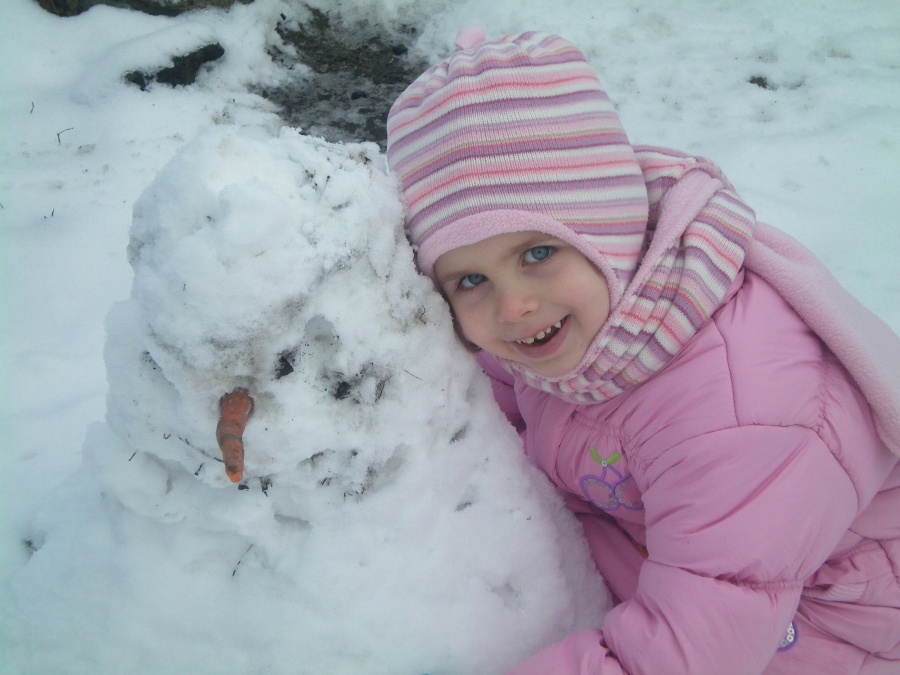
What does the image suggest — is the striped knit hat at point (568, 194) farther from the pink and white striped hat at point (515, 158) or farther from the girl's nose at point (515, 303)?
the girl's nose at point (515, 303)

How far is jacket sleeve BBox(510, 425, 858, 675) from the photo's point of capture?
104 cm

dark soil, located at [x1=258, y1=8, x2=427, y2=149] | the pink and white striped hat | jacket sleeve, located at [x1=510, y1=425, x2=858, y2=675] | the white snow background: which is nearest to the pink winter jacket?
jacket sleeve, located at [x1=510, y1=425, x2=858, y2=675]

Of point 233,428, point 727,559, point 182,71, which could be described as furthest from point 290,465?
point 182,71

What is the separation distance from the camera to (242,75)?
10.1 ft

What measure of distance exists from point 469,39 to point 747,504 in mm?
1075

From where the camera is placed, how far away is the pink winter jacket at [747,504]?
1053 millimetres

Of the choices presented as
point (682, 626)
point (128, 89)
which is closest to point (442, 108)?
point (682, 626)

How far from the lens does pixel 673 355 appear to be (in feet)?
3.99

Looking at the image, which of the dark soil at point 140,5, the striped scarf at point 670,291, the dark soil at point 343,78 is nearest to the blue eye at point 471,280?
the striped scarf at point 670,291

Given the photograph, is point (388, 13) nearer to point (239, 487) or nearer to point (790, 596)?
point (239, 487)

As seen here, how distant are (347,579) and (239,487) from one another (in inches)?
9.8

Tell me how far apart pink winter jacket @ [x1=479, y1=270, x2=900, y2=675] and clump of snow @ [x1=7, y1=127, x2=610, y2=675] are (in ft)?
0.72

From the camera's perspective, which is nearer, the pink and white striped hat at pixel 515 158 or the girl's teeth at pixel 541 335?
the pink and white striped hat at pixel 515 158

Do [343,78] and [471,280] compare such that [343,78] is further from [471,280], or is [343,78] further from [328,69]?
[471,280]
